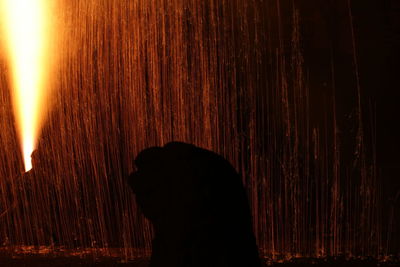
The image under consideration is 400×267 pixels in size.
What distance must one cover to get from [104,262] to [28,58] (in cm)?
423

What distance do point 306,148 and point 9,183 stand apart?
442cm

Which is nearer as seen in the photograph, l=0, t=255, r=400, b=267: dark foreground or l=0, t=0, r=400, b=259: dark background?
l=0, t=255, r=400, b=267: dark foreground

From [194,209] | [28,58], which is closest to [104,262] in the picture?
[28,58]

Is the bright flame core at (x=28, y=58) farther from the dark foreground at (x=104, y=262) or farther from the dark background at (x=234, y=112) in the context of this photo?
the dark foreground at (x=104, y=262)

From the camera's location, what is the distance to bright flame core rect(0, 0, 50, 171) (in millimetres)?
10211

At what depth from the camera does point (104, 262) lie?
7.95 meters

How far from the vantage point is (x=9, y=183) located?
969 cm

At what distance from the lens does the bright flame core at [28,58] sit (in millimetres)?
10211

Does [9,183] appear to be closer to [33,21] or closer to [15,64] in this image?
[15,64]

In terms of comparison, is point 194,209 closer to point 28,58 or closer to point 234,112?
point 234,112

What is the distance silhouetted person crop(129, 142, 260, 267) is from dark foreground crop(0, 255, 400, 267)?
15.2 ft

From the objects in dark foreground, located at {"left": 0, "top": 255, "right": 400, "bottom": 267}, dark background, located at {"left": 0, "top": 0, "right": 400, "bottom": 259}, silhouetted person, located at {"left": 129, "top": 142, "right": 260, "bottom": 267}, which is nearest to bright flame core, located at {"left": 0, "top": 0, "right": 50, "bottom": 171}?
dark background, located at {"left": 0, "top": 0, "right": 400, "bottom": 259}

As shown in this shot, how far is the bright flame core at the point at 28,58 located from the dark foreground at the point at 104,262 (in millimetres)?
2166

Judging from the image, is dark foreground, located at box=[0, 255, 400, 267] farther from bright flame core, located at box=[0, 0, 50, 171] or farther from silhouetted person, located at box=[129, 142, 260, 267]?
silhouetted person, located at box=[129, 142, 260, 267]
